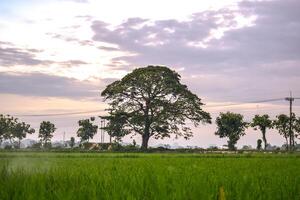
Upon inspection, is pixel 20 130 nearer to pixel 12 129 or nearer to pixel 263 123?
pixel 12 129

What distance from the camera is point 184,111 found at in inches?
2790

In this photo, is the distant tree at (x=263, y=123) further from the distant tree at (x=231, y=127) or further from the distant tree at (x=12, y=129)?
the distant tree at (x=12, y=129)

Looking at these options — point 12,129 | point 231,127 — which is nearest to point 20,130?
point 12,129

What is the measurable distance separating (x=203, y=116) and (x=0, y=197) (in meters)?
67.0

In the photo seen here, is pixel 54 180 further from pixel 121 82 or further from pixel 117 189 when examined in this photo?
pixel 121 82

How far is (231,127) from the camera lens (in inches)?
3620

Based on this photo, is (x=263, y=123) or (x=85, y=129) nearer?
(x=263, y=123)

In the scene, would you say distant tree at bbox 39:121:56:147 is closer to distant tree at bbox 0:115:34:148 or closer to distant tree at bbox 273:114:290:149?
distant tree at bbox 0:115:34:148

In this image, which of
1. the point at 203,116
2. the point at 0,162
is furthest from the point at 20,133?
the point at 0,162

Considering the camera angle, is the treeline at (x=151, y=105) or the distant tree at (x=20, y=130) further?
the distant tree at (x=20, y=130)

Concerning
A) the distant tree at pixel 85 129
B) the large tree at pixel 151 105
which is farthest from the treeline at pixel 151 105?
the distant tree at pixel 85 129

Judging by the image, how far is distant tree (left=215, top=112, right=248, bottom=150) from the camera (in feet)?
301

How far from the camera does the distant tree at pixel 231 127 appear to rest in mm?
91750

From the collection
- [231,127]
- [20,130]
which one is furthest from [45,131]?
[231,127]
